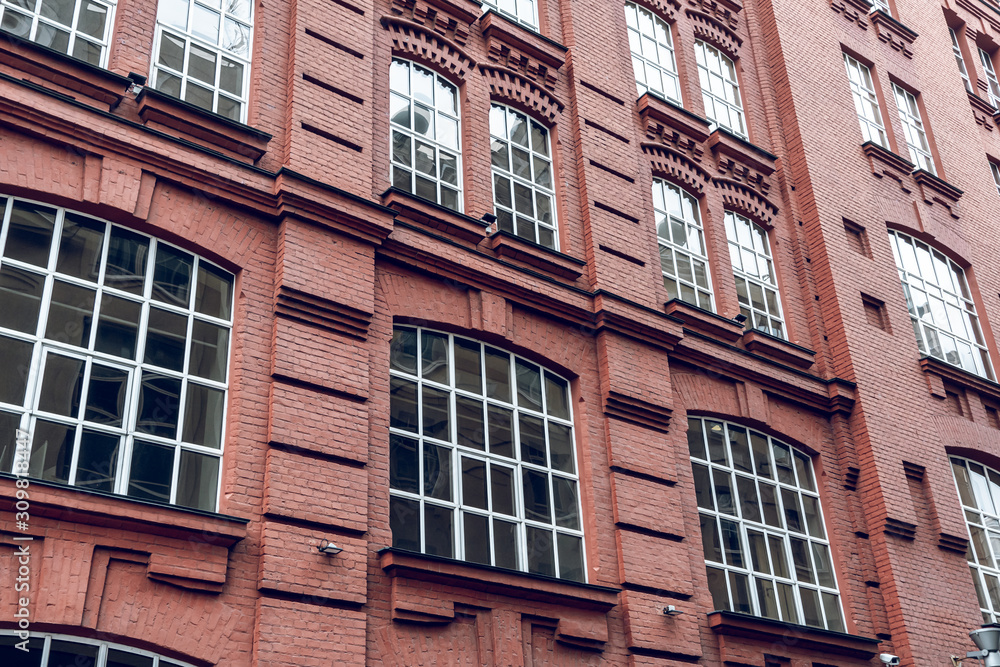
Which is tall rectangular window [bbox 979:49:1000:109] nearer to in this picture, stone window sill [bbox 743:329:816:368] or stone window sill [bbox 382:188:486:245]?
stone window sill [bbox 743:329:816:368]

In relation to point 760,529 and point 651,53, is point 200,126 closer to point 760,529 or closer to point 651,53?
point 760,529

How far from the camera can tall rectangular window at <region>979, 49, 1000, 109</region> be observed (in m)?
22.0

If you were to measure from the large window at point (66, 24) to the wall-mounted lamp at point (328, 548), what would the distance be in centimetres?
491

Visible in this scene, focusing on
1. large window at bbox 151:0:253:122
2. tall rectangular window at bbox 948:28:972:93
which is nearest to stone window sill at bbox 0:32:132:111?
large window at bbox 151:0:253:122

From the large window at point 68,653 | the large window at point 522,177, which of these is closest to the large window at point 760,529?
the large window at point 522,177

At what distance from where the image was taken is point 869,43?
18891mm

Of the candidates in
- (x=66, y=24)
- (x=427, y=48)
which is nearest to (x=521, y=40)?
(x=427, y=48)

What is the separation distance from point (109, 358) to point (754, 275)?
9531 millimetres

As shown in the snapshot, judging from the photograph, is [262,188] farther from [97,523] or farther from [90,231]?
[97,523]

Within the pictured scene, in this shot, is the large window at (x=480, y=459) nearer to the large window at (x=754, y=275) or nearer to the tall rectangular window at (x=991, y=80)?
the large window at (x=754, y=275)

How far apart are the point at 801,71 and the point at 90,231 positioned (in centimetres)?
1269

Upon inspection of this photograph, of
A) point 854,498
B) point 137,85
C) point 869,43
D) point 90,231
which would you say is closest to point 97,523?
point 90,231

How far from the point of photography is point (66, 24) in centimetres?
925

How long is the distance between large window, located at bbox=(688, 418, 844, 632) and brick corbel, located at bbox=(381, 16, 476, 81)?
17.2ft
